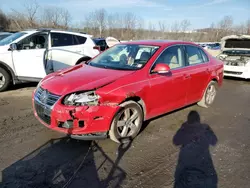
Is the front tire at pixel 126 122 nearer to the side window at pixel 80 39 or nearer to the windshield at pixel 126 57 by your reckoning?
the windshield at pixel 126 57

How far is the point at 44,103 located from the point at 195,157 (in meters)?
2.47

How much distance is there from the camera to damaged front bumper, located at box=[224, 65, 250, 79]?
9.26 meters

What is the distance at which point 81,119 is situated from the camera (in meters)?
3.25

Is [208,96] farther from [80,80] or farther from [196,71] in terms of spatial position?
[80,80]

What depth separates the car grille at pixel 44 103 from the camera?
3.38 metres

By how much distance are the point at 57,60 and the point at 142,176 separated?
5145 mm

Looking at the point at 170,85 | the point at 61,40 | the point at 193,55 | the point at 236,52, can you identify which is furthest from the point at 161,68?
the point at 236,52

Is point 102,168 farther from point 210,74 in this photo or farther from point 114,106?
point 210,74

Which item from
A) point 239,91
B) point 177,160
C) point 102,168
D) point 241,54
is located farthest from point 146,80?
point 241,54

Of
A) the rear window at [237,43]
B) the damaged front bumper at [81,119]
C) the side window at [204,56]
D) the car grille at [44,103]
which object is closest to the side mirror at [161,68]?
the damaged front bumper at [81,119]

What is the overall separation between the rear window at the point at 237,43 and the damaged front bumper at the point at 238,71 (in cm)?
170

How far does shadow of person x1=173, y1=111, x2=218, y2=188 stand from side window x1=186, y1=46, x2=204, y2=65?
1325 mm

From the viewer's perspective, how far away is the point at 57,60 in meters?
6.96

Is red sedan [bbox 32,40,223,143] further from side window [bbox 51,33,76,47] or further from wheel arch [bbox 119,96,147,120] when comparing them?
side window [bbox 51,33,76,47]
